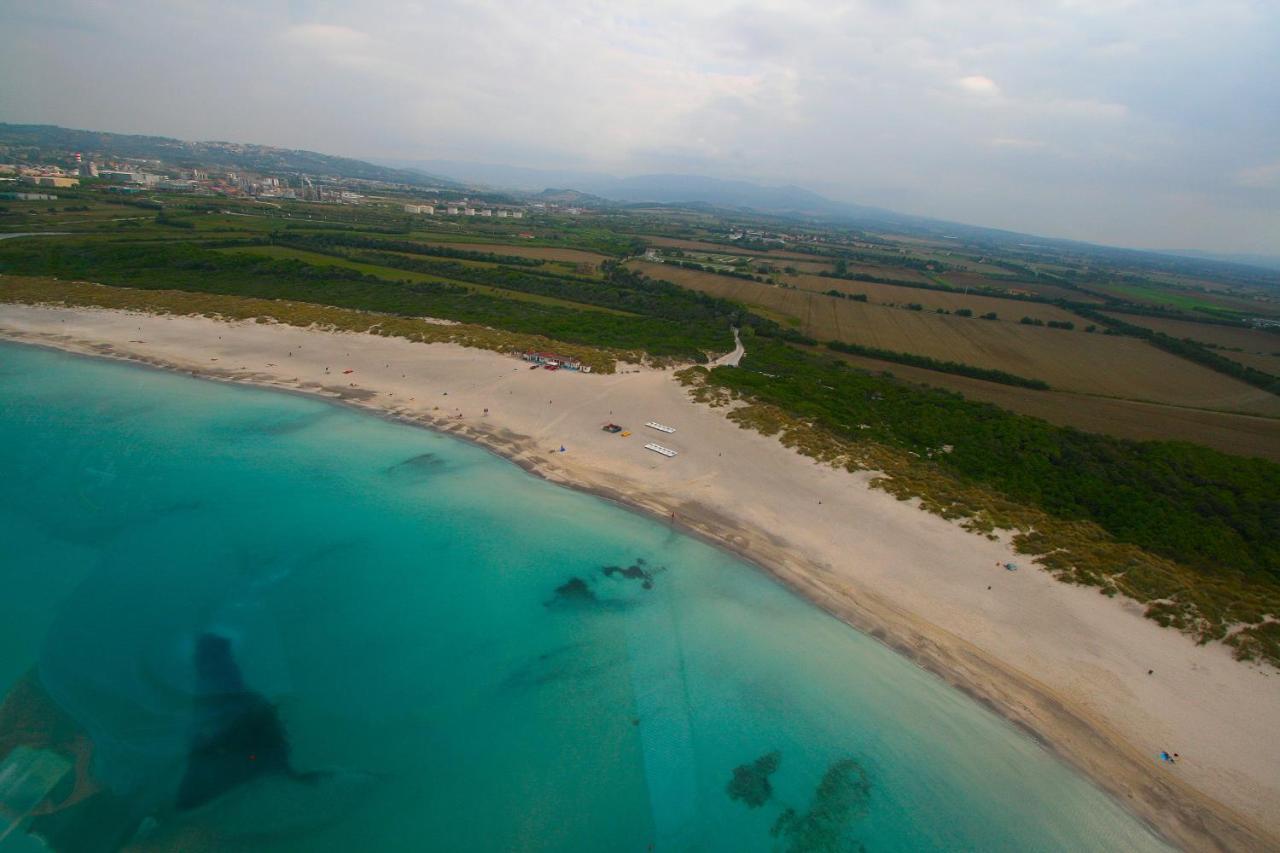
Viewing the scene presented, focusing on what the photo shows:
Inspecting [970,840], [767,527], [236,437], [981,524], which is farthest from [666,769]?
[236,437]

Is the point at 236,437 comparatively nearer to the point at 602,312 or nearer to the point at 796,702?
the point at 796,702

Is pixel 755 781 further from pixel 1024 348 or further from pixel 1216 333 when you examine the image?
pixel 1216 333

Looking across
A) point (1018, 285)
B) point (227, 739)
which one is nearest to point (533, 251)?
point (227, 739)

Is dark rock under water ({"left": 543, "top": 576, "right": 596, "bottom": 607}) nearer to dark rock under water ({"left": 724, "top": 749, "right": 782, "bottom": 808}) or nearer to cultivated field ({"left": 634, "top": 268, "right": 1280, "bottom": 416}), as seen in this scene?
dark rock under water ({"left": 724, "top": 749, "right": 782, "bottom": 808})

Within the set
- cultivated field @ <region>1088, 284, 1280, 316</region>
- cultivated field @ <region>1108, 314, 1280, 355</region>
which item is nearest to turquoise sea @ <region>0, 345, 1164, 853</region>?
cultivated field @ <region>1108, 314, 1280, 355</region>

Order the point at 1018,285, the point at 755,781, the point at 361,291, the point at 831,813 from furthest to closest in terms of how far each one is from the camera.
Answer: the point at 1018,285 → the point at 361,291 → the point at 755,781 → the point at 831,813
